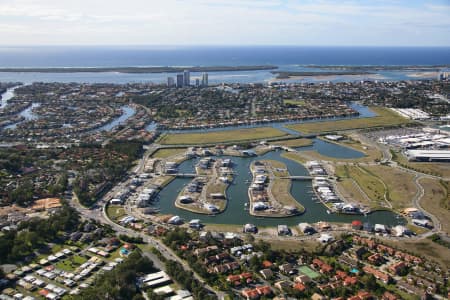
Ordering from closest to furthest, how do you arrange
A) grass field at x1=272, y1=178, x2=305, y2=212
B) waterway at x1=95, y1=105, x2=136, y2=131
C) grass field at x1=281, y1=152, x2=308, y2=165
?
grass field at x1=272, y1=178, x2=305, y2=212
grass field at x1=281, y1=152, x2=308, y2=165
waterway at x1=95, y1=105, x2=136, y2=131

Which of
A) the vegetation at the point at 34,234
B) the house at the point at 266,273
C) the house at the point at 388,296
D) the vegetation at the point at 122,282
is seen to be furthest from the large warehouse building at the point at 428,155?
the vegetation at the point at 34,234

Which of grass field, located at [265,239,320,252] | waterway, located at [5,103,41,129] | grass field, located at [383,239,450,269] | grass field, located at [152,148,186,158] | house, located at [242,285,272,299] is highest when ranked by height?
waterway, located at [5,103,41,129]

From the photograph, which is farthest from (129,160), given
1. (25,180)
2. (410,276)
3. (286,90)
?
(286,90)

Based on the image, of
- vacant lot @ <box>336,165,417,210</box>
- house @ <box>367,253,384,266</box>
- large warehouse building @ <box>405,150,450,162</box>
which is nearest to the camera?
house @ <box>367,253,384,266</box>

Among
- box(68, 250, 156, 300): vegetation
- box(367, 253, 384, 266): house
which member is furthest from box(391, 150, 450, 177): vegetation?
box(68, 250, 156, 300): vegetation

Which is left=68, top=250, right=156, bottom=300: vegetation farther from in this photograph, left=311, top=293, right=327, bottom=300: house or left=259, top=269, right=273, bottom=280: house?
left=311, top=293, right=327, bottom=300: house

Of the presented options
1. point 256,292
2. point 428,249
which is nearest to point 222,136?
point 428,249
